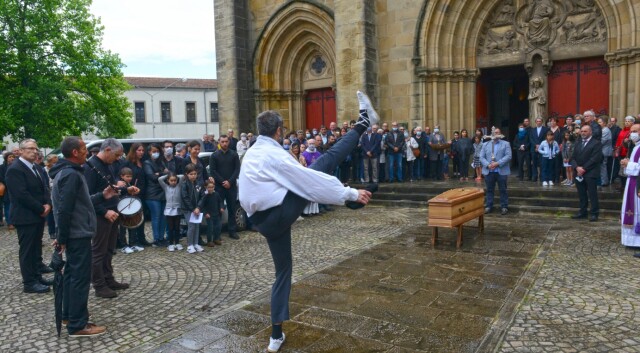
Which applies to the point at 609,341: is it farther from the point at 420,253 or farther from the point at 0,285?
the point at 0,285

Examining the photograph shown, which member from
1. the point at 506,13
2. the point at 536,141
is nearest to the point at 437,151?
the point at 536,141

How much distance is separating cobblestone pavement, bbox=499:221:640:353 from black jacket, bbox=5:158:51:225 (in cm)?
522

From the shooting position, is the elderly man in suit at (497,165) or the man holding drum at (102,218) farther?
the elderly man in suit at (497,165)

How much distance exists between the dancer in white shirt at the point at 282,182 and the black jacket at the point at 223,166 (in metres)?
5.18

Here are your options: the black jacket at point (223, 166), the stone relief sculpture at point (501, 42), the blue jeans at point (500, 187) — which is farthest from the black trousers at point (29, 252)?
the stone relief sculpture at point (501, 42)

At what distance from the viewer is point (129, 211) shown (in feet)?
20.5

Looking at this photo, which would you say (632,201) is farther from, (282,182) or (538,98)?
(538,98)

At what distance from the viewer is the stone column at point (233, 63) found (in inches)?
671

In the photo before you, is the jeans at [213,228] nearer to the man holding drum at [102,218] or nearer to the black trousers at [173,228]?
the black trousers at [173,228]

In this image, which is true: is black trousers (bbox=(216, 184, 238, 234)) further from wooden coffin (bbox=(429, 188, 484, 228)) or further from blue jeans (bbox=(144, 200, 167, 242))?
wooden coffin (bbox=(429, 188, 484, 228))

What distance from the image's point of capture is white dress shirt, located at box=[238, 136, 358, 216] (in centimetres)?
343

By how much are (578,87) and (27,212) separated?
12908mm

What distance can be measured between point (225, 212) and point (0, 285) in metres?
3.83

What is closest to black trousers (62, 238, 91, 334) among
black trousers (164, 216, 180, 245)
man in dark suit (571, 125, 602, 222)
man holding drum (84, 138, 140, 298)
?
man holding drum (84, 138, 140, 298)
